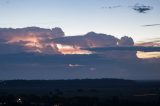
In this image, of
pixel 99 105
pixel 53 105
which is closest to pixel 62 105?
pixel 53 105

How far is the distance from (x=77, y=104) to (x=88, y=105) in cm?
371

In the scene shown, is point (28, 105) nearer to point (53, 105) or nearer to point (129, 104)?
point (53, 105)

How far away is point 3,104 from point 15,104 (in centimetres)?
315

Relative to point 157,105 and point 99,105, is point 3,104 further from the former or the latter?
point 157,105

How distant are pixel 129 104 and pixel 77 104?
46.1 feet

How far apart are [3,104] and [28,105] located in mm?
6299

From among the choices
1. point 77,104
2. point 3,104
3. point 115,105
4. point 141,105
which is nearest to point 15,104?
point 3,104

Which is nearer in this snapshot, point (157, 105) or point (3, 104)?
point (3, 104)

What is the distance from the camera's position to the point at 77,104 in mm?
118000

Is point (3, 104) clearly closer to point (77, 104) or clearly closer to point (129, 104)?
point (77, 104)

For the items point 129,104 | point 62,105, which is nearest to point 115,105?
point 129,104

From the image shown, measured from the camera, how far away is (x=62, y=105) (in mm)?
113562

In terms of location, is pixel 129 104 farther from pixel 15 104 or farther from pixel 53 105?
pixel 15 104

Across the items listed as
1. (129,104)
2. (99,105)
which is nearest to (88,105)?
(99,105)
